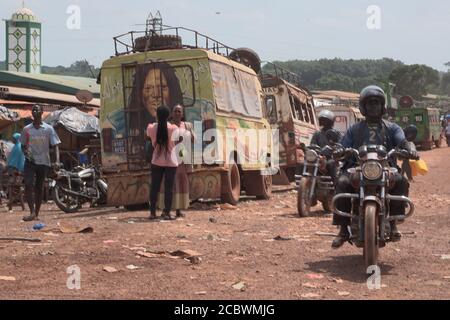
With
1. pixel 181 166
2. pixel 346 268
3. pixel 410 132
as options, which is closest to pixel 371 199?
pixel 346 268

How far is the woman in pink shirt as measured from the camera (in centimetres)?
1095

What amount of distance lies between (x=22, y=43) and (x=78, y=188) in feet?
75.1

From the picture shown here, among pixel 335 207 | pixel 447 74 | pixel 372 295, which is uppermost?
pixel 447 74

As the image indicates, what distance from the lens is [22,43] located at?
35.2 meters

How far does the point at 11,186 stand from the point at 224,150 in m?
4.94

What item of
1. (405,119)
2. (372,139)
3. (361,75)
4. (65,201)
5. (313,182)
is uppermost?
(361,75)

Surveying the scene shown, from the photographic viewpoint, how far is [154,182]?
11.0 meters

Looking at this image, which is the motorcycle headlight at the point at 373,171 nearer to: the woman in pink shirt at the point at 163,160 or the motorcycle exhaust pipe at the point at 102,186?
the woman in pink shirt at the point at 163,160

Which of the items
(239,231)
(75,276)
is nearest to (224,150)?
(239,231)

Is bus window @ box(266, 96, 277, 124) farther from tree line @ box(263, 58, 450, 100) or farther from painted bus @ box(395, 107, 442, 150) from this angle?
tree line @ box(263, 58, 450, 100)

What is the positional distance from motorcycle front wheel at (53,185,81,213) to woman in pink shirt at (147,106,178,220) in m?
3.04

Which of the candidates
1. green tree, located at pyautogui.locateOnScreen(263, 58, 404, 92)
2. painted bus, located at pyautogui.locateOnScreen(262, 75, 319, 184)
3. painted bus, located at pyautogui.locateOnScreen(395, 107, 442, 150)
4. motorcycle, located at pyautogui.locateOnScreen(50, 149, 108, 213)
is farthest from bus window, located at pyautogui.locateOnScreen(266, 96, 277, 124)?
green tree, located at pyautogui.locateOnScreen(263, 58, 404, 92)

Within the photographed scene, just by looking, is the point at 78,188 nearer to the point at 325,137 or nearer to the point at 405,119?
the point at 325,137
